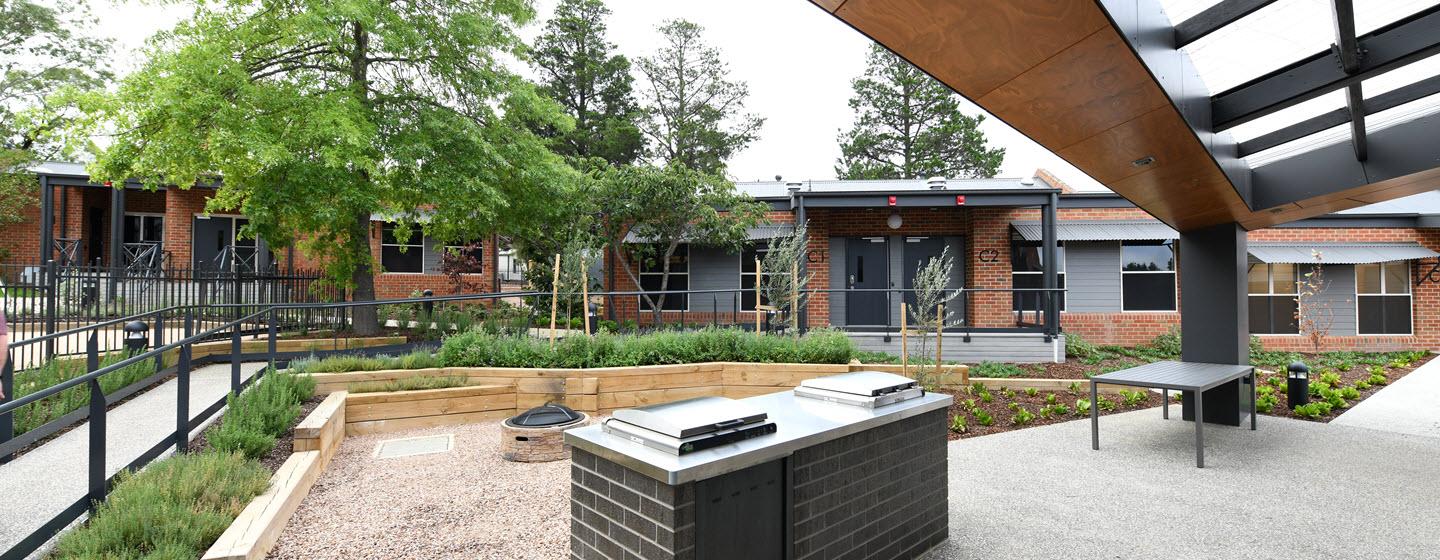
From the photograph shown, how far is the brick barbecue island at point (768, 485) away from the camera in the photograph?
2109mm

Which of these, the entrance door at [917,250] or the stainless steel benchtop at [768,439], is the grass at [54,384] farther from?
the entrance door at [917,250]

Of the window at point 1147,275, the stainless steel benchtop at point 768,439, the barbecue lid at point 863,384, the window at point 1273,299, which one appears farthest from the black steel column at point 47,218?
the window at point 1273,299

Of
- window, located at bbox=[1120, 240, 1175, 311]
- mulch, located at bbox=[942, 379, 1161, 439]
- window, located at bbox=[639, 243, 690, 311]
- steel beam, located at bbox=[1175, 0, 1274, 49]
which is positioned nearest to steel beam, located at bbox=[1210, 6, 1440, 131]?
steel beam, located at bbox=[1175, 0, 1274, 49]

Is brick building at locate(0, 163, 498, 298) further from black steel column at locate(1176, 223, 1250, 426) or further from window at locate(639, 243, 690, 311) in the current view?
black steel column at locate(1176, 223, 1250, 426)

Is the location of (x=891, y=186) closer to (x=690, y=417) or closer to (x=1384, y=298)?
(x=1384, y=298)

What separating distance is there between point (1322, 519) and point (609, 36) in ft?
77.7

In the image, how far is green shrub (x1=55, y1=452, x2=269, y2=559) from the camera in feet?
8.43

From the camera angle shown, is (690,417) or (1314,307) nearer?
Answer: (690,417)

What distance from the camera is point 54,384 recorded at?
4.81m

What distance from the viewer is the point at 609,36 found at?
23375 mm

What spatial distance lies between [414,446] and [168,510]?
2.57m

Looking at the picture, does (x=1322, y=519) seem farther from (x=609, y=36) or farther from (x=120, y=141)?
(x=609, y=36)

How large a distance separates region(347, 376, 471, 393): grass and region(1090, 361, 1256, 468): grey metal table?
599cm

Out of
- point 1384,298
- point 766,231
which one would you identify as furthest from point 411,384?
point 1384,298
